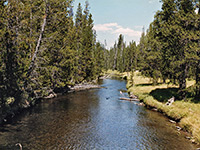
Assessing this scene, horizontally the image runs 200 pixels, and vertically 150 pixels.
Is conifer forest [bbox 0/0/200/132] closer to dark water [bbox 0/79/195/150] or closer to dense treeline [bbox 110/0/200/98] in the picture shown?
dense treeline [bbox 110/0/200/98]

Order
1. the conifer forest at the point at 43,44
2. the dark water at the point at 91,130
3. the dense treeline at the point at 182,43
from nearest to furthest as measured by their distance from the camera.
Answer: the dark water at the point at 91,130 < the conifer forest at the point at 43,44 < the dense treeline at the point at 182,43

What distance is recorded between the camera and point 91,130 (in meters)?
19.4

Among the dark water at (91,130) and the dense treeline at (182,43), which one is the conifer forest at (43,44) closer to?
the dense treeline at (182,43)

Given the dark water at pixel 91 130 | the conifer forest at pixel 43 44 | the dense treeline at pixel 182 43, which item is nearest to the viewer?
the dark water at pixel 91 130

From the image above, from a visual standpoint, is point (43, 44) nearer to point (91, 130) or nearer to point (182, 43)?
point (91, 130)

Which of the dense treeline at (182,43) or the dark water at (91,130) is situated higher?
the dense treeline at (182,43)

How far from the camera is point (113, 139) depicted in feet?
57.6

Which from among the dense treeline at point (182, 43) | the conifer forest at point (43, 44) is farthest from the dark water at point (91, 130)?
the dense treeline at point (182, 43)

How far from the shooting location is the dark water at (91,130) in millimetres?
16016

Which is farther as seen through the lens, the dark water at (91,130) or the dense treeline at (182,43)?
the dense treeline at (182,43)

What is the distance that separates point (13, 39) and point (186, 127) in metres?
21.7

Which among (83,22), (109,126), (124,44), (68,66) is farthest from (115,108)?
Result: (124,44)

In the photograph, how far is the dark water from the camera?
1602cm

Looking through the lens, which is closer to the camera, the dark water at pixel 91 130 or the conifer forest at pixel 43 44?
the dark water at pixel 91 130
